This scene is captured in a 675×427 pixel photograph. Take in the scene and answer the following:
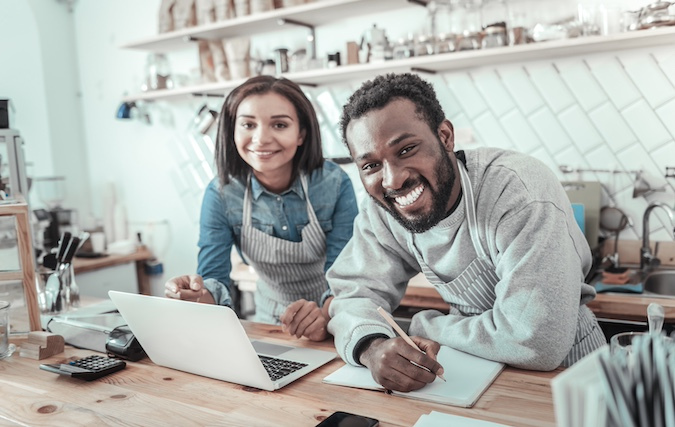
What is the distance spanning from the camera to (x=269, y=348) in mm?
1431

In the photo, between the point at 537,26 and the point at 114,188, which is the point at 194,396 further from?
the point at 114,188

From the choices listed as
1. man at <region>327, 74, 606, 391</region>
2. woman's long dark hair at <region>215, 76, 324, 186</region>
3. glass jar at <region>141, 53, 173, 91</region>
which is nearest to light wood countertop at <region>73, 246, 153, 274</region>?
glass jar at <region>141, 53, 173, 91</region>

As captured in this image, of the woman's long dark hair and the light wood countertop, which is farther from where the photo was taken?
the light wood countertop

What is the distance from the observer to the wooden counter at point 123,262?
11.0 feet

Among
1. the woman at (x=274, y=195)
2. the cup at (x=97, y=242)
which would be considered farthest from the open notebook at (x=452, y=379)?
the cup at (x=97, y=242)

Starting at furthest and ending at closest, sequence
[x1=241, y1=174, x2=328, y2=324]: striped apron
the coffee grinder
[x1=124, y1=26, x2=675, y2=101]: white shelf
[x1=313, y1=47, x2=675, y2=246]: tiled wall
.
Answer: the coffee grinder, [x1=313, y1=47, x2=675, y2=246]: tiled wall, [x1=124, y1=26, x2=675, y2=101]: white shelf, [x1=241, y1=174, x2=328, y2=324]: striped apron

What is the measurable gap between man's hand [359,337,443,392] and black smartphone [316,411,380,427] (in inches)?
5.0

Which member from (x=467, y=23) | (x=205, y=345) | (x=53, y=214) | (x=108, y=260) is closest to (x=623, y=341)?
(x=205, y=345)

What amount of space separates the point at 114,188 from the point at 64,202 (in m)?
0.40

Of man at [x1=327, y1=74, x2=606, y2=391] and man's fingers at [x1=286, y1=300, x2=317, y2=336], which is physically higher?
man at [x1=327, y1=74, x2=606, y2=391]

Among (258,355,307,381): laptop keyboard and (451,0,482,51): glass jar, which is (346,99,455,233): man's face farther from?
(451,0,482,51): glass jar

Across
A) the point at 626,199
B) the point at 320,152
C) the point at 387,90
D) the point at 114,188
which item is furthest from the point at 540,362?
the point at 114,188

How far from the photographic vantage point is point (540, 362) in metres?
1.17

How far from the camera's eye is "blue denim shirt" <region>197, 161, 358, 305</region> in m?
2.00
